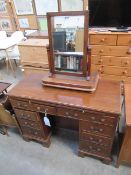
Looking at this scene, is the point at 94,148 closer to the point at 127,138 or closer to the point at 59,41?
the point at 127,138

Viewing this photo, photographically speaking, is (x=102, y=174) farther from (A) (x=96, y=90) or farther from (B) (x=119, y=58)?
(B) (x=119, y=58)

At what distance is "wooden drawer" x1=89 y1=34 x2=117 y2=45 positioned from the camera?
2.00m

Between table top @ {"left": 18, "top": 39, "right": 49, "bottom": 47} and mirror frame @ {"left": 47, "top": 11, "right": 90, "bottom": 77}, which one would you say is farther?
table top @ {"left": 18, "top": 39, "right": 49, "bottom": 47}

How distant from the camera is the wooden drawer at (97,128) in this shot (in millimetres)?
1213

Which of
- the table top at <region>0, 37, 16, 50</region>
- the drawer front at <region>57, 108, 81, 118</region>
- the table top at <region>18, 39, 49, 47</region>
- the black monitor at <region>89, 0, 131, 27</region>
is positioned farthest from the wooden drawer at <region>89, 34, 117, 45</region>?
the table top at <region>0, 37, 16, 50</region>

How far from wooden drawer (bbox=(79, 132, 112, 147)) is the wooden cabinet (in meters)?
1.27

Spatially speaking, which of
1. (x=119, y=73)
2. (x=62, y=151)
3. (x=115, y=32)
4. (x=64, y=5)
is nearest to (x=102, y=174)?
(x=62, y=151)

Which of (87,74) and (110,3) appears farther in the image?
(110,3)

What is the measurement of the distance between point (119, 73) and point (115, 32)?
618mm

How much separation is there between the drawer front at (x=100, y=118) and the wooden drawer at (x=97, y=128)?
0.05m

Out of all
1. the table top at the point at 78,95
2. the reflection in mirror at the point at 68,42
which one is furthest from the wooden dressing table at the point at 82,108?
the reflection in mirror at the point at 68,42

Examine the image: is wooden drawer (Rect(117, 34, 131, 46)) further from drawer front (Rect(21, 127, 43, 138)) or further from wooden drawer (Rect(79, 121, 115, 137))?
drawer front (Rect(21, 127, 43, 138))

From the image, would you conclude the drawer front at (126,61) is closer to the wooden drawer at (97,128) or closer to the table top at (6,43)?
the wooden drawer at (97,128)

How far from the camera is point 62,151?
1644mm
